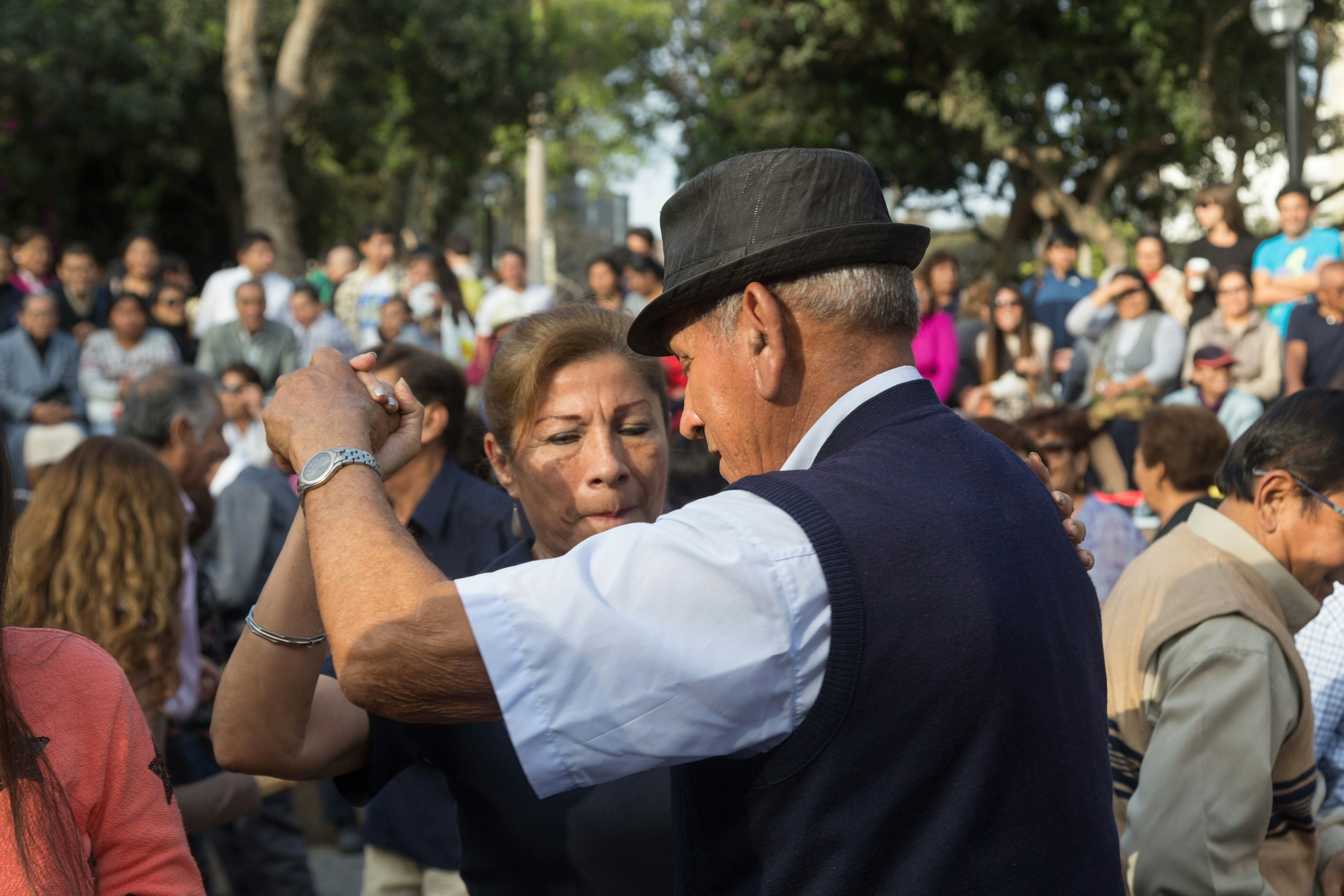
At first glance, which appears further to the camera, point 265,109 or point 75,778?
point 265,109

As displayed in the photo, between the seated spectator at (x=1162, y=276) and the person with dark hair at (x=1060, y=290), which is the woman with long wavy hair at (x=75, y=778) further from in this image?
the seated spectator at (x=1162, y=276)

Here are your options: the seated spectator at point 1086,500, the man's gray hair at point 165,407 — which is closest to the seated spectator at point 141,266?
the man's gray hair at point 165,407

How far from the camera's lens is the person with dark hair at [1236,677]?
2639 millimetres

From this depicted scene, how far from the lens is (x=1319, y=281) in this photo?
8727 mm

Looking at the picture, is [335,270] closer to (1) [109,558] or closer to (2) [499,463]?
(1) [109,558]

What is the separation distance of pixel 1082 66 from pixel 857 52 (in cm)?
396

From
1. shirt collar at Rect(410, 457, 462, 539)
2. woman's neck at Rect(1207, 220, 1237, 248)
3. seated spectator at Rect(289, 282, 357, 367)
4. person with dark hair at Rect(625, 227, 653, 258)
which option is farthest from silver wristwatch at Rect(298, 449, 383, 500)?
woman's neck at Rect(1207, 220, 1237, 248)

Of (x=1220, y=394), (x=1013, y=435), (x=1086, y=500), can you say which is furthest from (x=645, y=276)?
(x=1013, y=435)

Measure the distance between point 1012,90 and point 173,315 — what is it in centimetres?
1549

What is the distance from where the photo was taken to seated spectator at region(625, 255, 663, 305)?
31.6 ft

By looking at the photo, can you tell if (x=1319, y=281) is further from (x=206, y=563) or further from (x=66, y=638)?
(x=66, y=638)

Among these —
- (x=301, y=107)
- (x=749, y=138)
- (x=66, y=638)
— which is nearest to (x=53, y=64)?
(x=301, y=107)

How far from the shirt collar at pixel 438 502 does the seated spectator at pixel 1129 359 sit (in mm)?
5545

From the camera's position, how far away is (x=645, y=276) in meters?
9.68
